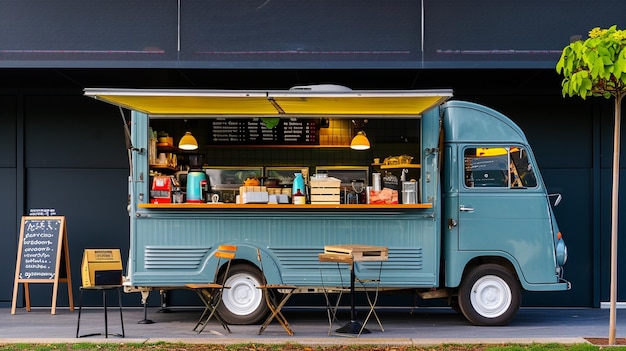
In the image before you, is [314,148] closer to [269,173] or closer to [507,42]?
[269,173]

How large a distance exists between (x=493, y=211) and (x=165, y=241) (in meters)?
4.25

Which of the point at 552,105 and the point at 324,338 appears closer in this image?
the point at 324,338

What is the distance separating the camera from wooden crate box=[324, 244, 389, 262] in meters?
9.71

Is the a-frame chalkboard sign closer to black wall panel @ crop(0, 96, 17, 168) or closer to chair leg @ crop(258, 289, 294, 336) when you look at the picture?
black wall panel @ crop(0, 96, 17, 168)

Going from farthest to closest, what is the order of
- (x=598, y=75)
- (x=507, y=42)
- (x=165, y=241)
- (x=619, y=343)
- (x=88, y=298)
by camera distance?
(x=88, y=298) → (x=507, y=42) → (x=165, y=241) → (x=619, y=343) → (x=598, y=75)

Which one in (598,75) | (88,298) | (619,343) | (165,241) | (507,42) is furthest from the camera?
(88,298)

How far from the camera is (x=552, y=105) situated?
43.1 feet

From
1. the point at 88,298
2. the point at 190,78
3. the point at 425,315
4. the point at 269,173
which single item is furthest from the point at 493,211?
the point at 88,298

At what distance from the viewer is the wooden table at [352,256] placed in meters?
9.71

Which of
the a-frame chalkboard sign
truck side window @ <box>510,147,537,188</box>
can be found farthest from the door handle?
the a-frame chalkboard sign

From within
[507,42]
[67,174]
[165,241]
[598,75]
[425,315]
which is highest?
[507,42]

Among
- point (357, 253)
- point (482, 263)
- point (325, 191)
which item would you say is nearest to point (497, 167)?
point (482, 263)

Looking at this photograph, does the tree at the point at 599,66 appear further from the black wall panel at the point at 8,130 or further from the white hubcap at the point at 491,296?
the black wall panel at the point at 8,130

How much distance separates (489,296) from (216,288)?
3.52m
